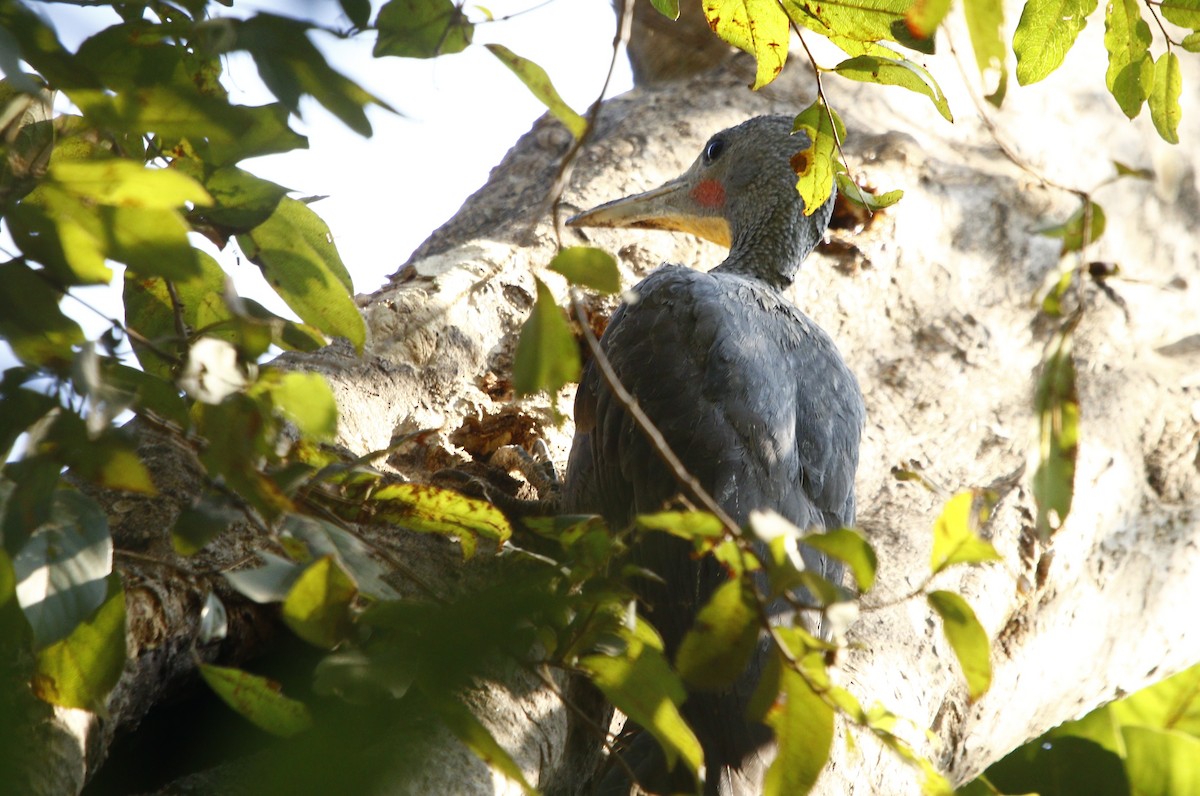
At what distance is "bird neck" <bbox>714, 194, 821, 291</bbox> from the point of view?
3.21 meters

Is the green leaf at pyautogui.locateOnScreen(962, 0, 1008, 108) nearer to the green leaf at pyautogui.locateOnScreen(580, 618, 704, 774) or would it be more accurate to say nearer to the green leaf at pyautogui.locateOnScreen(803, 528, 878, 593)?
the green leaf at pyautogui.locateOnScreen(803, 528, 878, 593)

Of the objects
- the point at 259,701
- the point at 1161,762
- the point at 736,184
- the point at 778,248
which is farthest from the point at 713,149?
the point at 259,701

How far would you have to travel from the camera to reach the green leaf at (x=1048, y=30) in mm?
1480

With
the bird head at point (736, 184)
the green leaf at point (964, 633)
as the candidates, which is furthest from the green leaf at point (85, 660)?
the bird head at point (736, 184)

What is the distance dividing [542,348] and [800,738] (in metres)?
0.44

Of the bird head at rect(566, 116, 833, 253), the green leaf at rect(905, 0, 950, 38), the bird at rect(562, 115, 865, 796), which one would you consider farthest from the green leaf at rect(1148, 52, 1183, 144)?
the bird head at rect(566, 116, 833, 253)

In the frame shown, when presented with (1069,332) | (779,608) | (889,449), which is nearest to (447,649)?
(1069,332)

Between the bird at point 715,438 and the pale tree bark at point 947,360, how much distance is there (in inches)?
8.6

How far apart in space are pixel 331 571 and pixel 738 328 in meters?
1.60

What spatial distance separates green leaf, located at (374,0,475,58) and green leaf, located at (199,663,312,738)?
0.61 metres

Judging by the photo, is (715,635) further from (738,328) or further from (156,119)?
(738,328)

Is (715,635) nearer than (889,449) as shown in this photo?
Yes

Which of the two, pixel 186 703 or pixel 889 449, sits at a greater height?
pixel 186 703

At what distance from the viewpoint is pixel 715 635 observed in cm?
107
